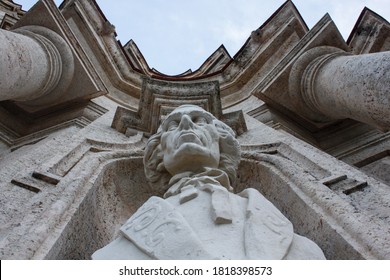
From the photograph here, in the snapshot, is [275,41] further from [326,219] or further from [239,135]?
[326,219]

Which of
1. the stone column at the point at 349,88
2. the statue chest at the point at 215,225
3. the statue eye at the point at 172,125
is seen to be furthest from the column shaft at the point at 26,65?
the stone column at the point at 349,88

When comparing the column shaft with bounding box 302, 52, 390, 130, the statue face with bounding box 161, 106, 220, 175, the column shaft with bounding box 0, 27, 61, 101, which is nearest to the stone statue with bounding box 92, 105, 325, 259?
the statue face with bounding box 161, 106, 220, 175

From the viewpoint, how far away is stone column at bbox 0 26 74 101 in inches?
214

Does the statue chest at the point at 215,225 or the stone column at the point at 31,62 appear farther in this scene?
the stone column at the point at 31,62

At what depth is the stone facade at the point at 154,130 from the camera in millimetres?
3170

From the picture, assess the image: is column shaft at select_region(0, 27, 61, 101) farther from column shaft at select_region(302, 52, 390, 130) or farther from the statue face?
column shaft at select_region(302, 52, 390, 130)

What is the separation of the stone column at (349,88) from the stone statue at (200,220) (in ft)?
5.39

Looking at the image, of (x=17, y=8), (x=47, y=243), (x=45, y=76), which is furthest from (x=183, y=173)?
(x=17, y=8)

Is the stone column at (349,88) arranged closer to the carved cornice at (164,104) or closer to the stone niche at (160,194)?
the stone niche at (160,194)

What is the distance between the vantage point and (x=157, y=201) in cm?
290

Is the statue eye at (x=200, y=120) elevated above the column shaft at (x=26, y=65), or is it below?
below

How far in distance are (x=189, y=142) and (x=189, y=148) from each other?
65 millimetres

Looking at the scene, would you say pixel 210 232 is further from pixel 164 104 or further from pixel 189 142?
pixel 164 104

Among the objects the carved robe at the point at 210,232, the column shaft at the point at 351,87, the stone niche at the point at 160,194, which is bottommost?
the carved robe at the point at 210,232
